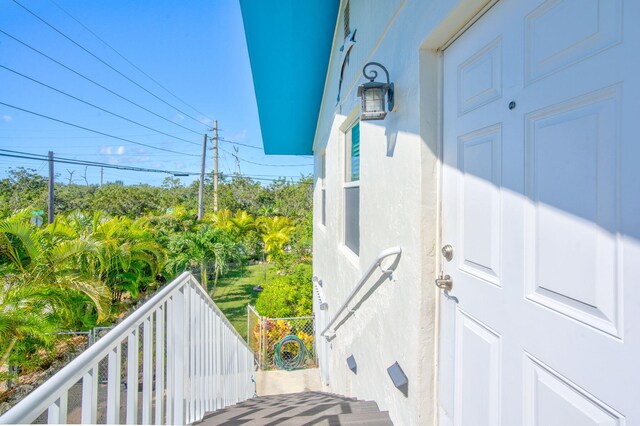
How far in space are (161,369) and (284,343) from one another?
6659mm

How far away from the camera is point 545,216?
3.76 ft

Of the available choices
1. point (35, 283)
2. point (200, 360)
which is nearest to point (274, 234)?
point (35, 283)

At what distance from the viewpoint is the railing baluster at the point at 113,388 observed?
1254 mm

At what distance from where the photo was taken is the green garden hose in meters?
7.66

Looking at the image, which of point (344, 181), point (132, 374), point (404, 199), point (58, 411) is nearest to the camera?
point (58, 411)

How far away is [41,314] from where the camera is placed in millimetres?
4719

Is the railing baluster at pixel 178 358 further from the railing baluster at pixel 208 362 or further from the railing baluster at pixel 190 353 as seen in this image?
the railing baluster at pixel 208 362

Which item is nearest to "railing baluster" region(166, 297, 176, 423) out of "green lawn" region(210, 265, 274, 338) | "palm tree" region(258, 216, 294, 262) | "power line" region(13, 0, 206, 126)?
"green lawn" region(210, 265, 274, 338)

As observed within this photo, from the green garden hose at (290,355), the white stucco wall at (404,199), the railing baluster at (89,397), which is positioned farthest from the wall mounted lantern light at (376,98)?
the green garden hose at (290,355)

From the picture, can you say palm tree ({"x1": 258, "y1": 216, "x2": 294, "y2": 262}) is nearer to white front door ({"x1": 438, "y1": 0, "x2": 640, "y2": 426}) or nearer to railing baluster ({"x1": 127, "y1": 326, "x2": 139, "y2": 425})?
railing baluster ({"x1": 127, "y1": 326, "x2": 139, "y2": 425})

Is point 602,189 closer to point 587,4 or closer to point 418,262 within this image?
point 587,4

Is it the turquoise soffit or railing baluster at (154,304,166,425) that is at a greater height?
the turquoise soffit

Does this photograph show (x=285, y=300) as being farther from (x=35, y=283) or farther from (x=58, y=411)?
(x=58, y=411)

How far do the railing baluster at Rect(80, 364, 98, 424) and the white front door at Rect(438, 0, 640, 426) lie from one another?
155cm
